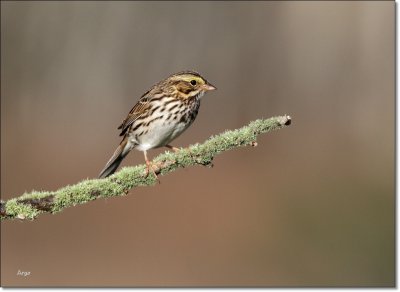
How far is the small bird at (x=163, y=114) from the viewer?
4.55 metres

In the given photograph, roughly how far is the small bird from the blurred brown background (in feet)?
15.5

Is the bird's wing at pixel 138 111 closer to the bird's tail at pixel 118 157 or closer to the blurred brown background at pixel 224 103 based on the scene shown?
the bird's tail at pixel 118 157

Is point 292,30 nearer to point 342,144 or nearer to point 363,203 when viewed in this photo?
point 342,144

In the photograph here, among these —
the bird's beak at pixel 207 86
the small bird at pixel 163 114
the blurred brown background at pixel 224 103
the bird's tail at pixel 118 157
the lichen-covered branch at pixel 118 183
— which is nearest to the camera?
the lichen-covered branch at pixel 118 183

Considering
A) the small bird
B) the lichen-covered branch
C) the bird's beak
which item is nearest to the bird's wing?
the small bird

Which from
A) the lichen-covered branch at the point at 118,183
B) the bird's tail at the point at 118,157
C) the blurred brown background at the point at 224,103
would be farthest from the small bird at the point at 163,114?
the blurred brown background at the point at 224,103

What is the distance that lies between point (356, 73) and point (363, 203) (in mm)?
3273

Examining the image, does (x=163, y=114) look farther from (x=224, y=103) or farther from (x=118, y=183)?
(x=224, y=103)

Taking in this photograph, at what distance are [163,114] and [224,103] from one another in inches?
327

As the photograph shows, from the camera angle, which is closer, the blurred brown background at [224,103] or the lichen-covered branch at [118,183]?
the lichen-covered branch at [118,183]

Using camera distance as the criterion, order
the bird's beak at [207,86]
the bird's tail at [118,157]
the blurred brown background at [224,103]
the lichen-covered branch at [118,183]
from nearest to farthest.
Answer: the lichen-covered branch at [118,183] < the bird's beak at [207,86] < the bird's tail at [118,157] < the blurred brown background at [224,103]

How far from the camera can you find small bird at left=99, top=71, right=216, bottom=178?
4.55 meters

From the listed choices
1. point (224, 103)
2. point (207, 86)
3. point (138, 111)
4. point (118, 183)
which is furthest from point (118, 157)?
point (224, 103)

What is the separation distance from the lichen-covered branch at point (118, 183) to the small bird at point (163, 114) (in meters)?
1.23
